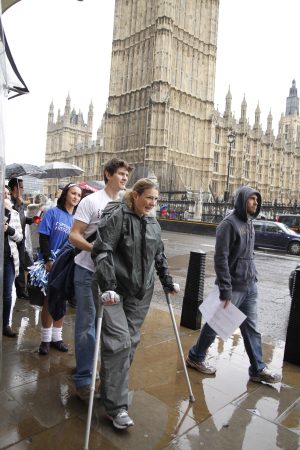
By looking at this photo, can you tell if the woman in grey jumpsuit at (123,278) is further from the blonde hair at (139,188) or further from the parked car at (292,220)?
the parked car at (292,220)

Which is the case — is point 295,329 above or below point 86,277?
below

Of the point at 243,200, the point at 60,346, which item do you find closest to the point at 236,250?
the point at 243,200

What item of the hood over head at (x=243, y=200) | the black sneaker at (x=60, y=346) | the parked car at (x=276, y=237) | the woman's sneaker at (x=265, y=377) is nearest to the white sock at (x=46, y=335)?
the black sneaker at (x=60, y=346)

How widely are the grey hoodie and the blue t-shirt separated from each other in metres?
1.68

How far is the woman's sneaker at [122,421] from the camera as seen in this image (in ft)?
8.13

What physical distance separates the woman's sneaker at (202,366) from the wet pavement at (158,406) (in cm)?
6

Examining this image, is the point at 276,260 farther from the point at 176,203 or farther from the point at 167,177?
the point at 167,177

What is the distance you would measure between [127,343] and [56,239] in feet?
5.95

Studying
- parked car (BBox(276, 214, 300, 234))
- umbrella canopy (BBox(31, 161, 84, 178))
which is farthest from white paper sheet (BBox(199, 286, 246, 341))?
parked car (BBox(276, 214, 300, 234))

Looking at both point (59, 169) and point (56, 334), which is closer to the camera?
point (56, 334)

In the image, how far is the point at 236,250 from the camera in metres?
3.43

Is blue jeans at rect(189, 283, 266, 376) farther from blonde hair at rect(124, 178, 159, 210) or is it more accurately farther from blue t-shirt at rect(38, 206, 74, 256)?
blue t-shirt at rect(38, 206, 74, 256)

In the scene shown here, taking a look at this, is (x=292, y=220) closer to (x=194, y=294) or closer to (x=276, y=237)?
(x=276, y=237)

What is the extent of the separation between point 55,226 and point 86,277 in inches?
48.1
